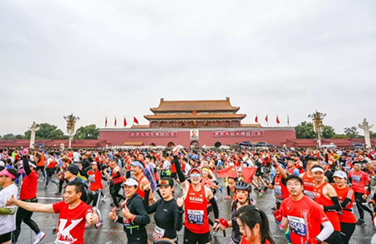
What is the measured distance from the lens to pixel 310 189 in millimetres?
3531

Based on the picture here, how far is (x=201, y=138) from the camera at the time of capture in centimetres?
3334

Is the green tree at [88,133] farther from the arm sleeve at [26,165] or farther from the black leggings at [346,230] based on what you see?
the black leggings at [346,230]

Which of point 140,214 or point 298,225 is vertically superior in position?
point 140,214


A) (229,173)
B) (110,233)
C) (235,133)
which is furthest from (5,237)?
(235,133)

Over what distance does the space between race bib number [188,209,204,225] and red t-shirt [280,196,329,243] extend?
3.55 ft

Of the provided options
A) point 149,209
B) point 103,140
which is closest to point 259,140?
point 103,140

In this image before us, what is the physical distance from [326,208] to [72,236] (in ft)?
10.5

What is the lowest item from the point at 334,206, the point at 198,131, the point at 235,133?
the point at 334,206

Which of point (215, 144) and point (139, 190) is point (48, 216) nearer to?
point (139, 190)

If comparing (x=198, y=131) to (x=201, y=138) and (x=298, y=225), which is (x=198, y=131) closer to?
(x=201, y=138)

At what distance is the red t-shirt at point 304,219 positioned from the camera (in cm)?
216

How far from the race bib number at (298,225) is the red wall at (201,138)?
30892mm

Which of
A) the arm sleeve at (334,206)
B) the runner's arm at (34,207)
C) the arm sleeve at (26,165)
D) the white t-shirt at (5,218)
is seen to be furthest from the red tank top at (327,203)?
the arm sleeve at (26,165)

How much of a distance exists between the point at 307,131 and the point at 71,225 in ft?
152
